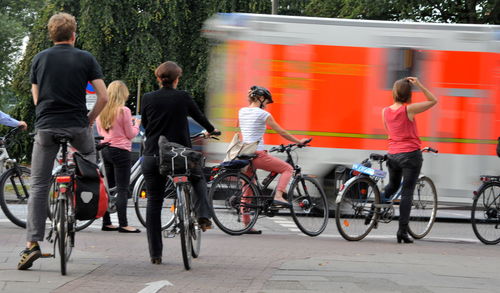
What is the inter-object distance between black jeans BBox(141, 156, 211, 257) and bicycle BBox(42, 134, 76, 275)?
0.77 meters

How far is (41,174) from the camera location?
7.01 meters

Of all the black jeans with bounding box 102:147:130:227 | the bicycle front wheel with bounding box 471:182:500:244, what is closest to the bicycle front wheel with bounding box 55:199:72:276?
the black jeans with bounding box 102:147:130:227

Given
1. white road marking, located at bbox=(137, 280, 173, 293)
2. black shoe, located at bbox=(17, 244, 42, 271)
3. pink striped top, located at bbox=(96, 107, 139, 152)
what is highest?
pink striped top, located at bbox=(96, 107, 139, 152)

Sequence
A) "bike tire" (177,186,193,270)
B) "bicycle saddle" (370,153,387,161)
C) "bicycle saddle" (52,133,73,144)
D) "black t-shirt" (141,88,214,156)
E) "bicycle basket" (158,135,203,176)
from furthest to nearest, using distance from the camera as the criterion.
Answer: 1. "bicycle saddle" (370,153,387,161)
2. "black t-shirt" (141,88,214,156)
3. "bicycle basket" (158,135,203,176)
4. "bike tire" (177,186,193,270)
5. "bicycle saddle" (52,133,73,144)

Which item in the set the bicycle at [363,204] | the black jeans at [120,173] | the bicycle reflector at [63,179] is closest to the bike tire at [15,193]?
the black jeans at [120,173]

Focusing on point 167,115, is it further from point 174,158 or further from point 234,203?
point 234,203

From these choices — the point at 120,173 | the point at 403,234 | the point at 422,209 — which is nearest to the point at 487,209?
the point at 422,209

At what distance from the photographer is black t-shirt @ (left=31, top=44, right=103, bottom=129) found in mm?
6953

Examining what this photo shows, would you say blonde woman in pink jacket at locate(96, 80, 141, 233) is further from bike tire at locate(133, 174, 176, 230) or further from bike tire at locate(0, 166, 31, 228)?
bike tire at locate(0, 166, 31, 228)

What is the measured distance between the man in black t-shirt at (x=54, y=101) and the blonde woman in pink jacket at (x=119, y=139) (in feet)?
10.1

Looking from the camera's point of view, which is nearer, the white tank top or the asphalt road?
the asphalt road

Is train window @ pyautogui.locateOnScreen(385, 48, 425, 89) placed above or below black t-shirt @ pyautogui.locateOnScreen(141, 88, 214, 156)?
above

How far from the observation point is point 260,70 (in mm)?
13172

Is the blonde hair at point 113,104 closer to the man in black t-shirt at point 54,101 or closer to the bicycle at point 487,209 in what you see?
the man in black t-shirt at point 54,101
